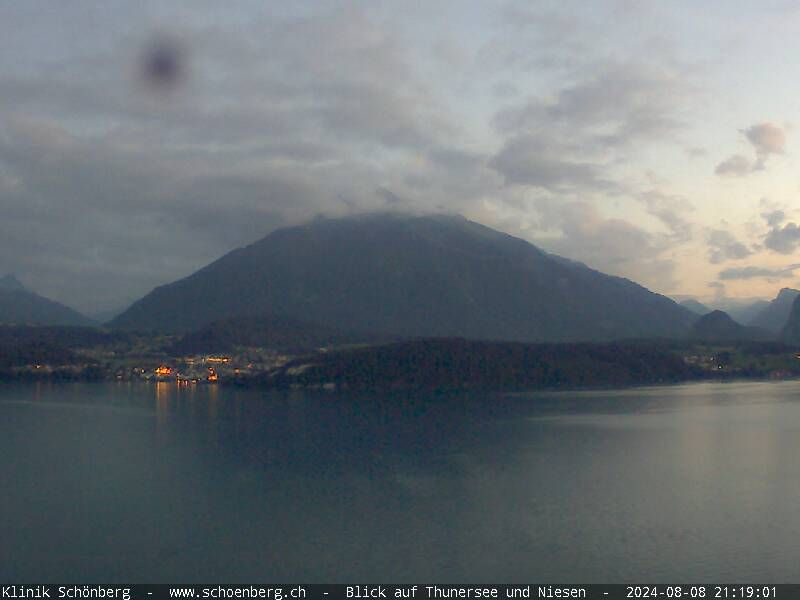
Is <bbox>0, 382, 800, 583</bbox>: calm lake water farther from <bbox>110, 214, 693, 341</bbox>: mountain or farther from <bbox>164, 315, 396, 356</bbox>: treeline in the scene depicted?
<bbox>110, 214, 693, 341</bbox>: mountain

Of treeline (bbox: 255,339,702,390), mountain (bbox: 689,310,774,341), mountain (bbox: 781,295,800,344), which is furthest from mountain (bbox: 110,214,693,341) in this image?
treeline (bbox: 255,339,702,390)

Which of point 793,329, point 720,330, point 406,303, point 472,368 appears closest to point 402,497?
point 472,368

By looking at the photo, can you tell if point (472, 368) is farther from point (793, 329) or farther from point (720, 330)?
point (793, 329)

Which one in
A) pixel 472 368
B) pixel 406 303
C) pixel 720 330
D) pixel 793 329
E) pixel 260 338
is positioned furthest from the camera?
pixel 406 303

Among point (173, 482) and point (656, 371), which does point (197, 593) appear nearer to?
point (173, 482)

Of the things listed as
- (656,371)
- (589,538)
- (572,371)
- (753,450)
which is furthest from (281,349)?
(589,538)

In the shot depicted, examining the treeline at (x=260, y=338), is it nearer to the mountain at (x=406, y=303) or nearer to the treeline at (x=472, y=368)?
the treeline at (x=472, y=368)

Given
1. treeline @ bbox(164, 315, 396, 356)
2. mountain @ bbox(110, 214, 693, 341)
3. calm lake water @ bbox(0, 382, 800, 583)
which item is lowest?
calm lake water @ bbox(0, 382, 800, 583)

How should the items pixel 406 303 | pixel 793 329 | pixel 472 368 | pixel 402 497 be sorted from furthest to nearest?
pixel 406 303, pixel 793 329, pixel 472 368, pixel 402 497
